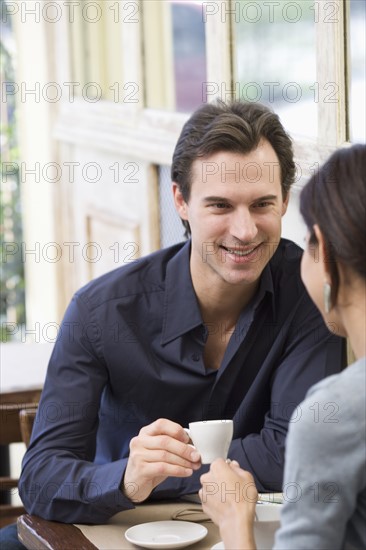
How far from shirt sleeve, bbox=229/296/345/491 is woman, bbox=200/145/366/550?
0.57 metres

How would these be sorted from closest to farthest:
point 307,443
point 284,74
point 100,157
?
point 307,443, point 284,74, point 100,157

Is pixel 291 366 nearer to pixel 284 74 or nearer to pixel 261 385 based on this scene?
pixel 261 385

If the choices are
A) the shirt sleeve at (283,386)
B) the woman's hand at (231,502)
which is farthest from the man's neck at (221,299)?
the woman's hand at (231,502)

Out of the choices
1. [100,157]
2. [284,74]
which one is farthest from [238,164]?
[100,157]

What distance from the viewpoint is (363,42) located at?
2.10 metres

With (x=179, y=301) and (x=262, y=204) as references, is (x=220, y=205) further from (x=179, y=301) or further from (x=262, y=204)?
(x=179, y=301)

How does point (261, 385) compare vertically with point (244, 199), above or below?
below

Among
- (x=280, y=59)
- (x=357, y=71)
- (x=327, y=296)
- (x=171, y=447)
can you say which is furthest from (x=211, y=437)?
(x=280, y=59)

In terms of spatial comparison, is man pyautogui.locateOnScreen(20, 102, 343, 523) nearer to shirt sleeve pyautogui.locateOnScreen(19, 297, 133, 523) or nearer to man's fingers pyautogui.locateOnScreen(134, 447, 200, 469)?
shirt sleeve pyautogui.locateOnScreen(19, 297, 133, 523)

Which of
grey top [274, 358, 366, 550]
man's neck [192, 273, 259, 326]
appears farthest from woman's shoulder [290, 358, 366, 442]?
man's neck [192, 273, 259, 326]

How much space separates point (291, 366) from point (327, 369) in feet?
0.24

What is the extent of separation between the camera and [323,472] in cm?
115

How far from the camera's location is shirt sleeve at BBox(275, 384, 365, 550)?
1.15 m

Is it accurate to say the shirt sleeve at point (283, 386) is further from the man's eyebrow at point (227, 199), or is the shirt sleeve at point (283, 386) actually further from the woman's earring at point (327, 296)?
the woman's earring at point (327, 296)
